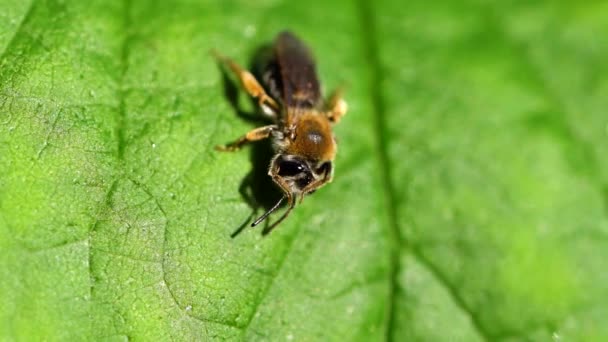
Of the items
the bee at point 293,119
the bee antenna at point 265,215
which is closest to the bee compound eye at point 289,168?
the bee at point 293,119

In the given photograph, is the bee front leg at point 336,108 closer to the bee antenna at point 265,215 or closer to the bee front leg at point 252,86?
the bee front leg at point 252,86

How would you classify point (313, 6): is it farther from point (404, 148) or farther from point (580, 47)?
point (580, 47)

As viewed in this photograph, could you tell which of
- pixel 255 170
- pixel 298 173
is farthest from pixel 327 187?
pixel 255 170

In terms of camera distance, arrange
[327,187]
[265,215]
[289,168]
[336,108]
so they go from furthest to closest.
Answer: [336,108] < [327,187] < [289,168] < [265,215]

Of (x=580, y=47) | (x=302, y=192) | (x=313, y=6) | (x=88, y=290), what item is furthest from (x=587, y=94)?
(x=88, y=290)

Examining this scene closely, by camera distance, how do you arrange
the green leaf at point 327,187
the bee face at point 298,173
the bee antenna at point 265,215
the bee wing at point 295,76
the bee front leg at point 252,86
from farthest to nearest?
the bee wing at point 295,76 < the bee front leg at point 252,86 < the bee face at point 298,173 < the bee antenna at point 265,215 < the green leaf at point 327,187

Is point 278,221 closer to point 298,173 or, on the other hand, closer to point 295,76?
point 298,173
